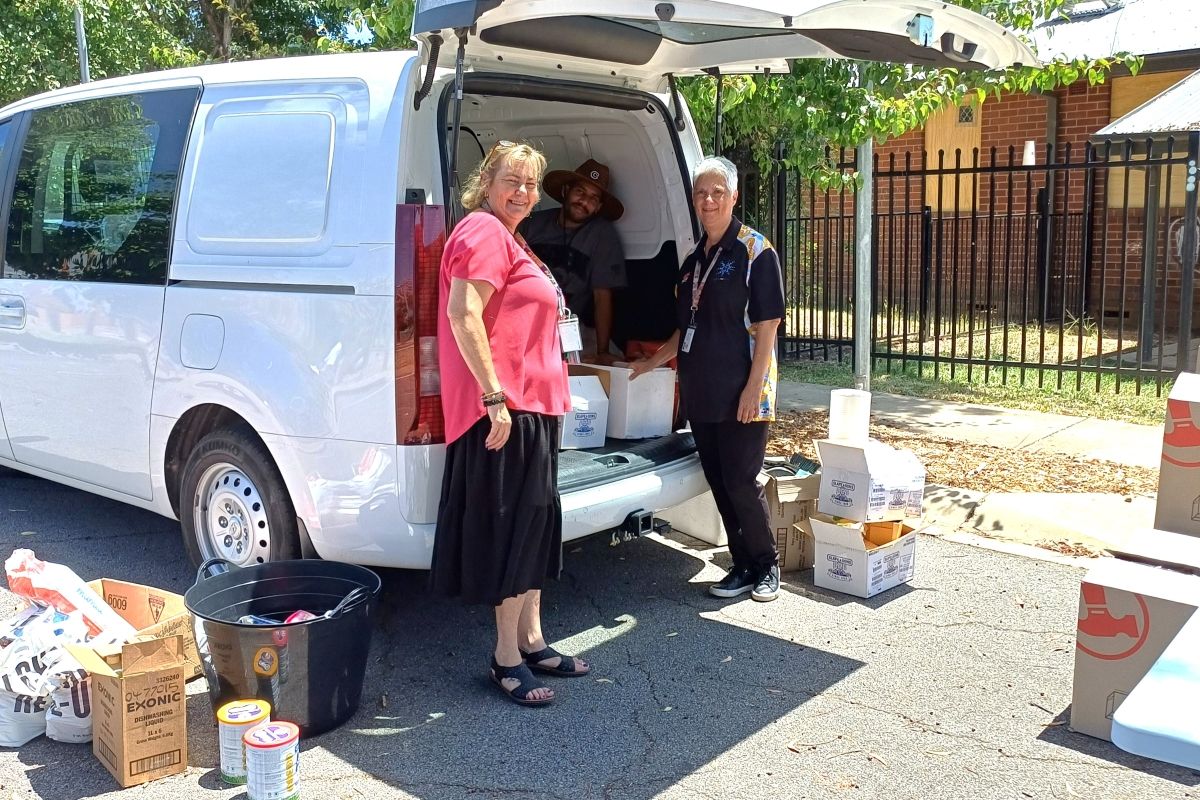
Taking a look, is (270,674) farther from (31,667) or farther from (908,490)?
(908,490)

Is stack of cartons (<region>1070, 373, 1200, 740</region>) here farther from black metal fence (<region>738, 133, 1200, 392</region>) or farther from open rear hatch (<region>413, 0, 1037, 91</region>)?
black metal fence (<region>738, 133, 1200, 392</region>)

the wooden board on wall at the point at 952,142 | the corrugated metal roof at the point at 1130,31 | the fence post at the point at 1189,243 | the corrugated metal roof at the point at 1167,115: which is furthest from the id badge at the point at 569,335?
the wooden board on wall at the point at 952,142

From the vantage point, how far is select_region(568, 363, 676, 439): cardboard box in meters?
4.87

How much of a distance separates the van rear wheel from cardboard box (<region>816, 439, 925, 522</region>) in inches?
90.0

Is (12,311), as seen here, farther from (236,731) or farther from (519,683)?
(519,683)

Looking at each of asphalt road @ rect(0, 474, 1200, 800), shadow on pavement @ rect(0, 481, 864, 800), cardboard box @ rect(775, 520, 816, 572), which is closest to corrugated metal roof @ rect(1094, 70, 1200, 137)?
asphalt road @ rect(0, 474, 1200, 800)

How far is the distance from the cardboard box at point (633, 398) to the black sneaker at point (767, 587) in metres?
0.78

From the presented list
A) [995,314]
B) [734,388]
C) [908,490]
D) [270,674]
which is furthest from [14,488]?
[995,314]

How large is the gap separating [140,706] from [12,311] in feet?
8.90

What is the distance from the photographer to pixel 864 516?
4828 mm

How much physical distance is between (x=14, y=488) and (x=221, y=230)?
3382mm

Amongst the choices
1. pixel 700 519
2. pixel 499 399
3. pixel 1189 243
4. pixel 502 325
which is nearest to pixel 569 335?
pixel 502 325

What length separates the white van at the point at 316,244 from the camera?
3.76 metres

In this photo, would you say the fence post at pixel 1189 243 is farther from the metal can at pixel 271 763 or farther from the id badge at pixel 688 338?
the metal can at pixel 271 763
